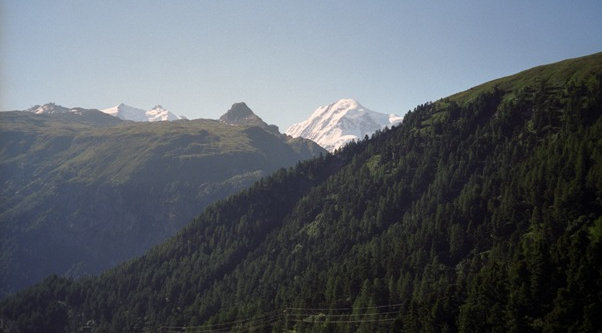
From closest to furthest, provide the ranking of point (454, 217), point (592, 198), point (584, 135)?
point (592, 198), point (584, 135), point (454, 217)

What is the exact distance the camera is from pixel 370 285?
538 ft

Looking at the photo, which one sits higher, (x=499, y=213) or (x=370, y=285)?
(x=499, y=213)

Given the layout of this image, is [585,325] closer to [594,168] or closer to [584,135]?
[594,168]

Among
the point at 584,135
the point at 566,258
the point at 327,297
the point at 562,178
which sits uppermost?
the point at 584,135

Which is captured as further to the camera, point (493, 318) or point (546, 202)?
point (546, 202)

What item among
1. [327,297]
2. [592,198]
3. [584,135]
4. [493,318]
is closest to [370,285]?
[327,297]

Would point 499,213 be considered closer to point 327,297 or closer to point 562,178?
point 562,178

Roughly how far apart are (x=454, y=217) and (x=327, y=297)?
201 ft

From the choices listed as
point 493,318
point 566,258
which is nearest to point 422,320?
point 493,318

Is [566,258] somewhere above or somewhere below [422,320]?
above

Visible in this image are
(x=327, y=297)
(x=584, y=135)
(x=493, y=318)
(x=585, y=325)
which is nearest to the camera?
(x=585, y=325)

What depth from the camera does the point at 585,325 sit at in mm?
91062

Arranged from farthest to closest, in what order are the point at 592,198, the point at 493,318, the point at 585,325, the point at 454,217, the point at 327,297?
the point at 454,217 < the point at 327,297 < the point at 592,198 < the point at 493,318 < the point at 585,325

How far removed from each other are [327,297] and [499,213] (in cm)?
6616
